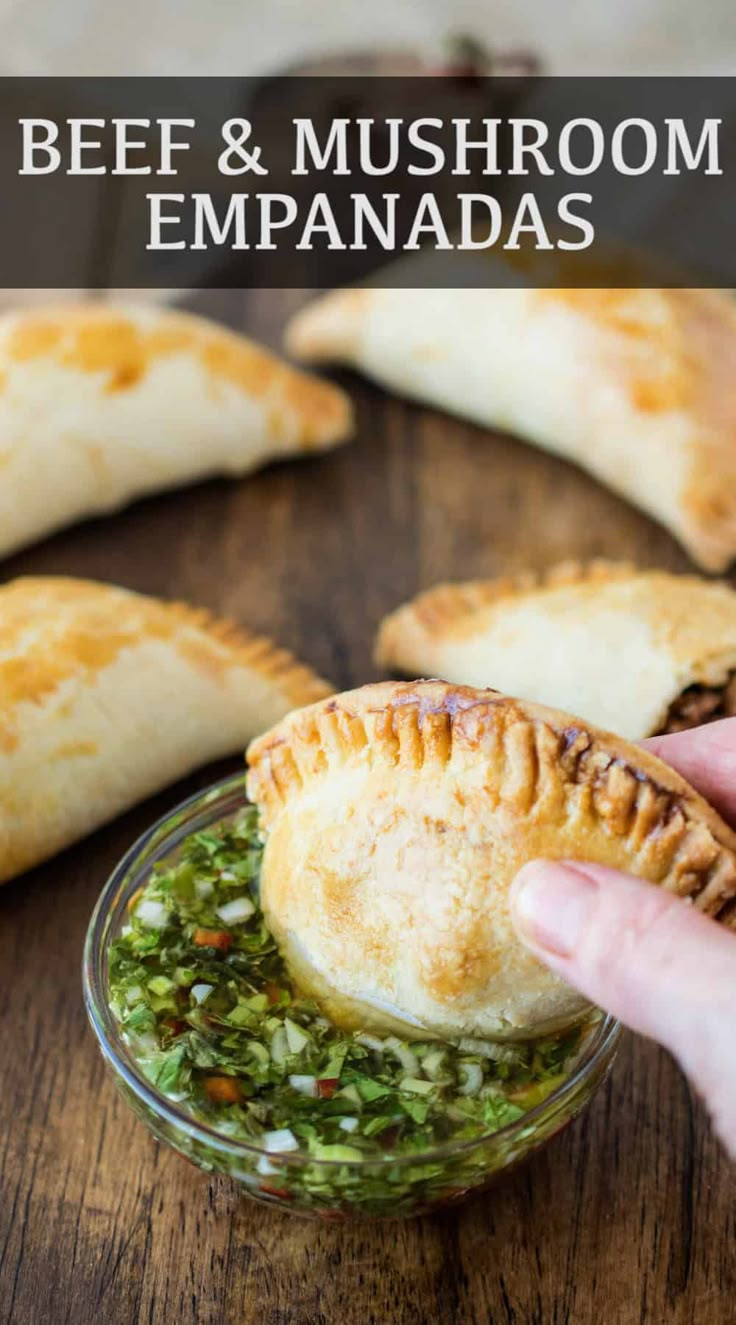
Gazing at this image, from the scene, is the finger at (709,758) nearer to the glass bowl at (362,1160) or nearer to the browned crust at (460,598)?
the glass bowl at (362,1160)

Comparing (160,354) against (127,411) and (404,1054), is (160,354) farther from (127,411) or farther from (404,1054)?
(404,1054)

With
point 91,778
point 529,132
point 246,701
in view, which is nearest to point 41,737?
point 91,778

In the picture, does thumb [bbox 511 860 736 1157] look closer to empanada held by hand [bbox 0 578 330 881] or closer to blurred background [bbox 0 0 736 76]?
empanada held by hand [bbox 0 578 330 881]

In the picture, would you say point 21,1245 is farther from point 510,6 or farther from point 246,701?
point 510,6

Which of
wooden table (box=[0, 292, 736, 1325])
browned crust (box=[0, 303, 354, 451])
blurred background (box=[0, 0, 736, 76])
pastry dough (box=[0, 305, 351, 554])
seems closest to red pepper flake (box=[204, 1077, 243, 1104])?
wooden table (box=[0, 292, 736, 1325])

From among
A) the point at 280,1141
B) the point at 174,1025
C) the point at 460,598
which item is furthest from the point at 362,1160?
the point at 460,598
